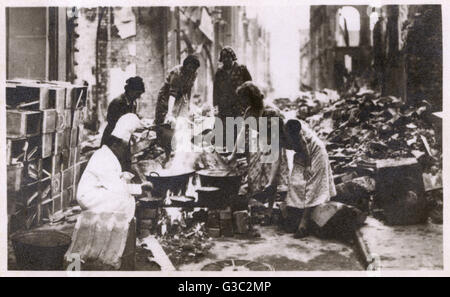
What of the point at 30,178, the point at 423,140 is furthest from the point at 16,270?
the point at 423,140

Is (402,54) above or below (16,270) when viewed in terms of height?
above

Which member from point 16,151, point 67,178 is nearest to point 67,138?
point 67,178

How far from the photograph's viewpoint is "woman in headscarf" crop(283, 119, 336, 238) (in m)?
5.46

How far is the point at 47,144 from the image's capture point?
548cm

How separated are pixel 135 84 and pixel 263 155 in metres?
1.92

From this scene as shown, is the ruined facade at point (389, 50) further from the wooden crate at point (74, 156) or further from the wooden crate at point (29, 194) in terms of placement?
the wooden crate at point (29, 194)

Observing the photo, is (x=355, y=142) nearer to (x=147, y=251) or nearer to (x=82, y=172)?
(x=147, y=251)

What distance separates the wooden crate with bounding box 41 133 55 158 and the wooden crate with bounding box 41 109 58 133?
68 millimetres

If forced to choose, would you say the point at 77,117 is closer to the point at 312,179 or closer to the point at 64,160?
the point at 64,160

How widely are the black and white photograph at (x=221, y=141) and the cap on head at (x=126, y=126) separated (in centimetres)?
2

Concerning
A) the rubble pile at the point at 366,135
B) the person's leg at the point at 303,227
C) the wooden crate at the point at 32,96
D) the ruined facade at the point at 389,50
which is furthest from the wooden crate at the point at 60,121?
the person's leg at the point at 303,227
